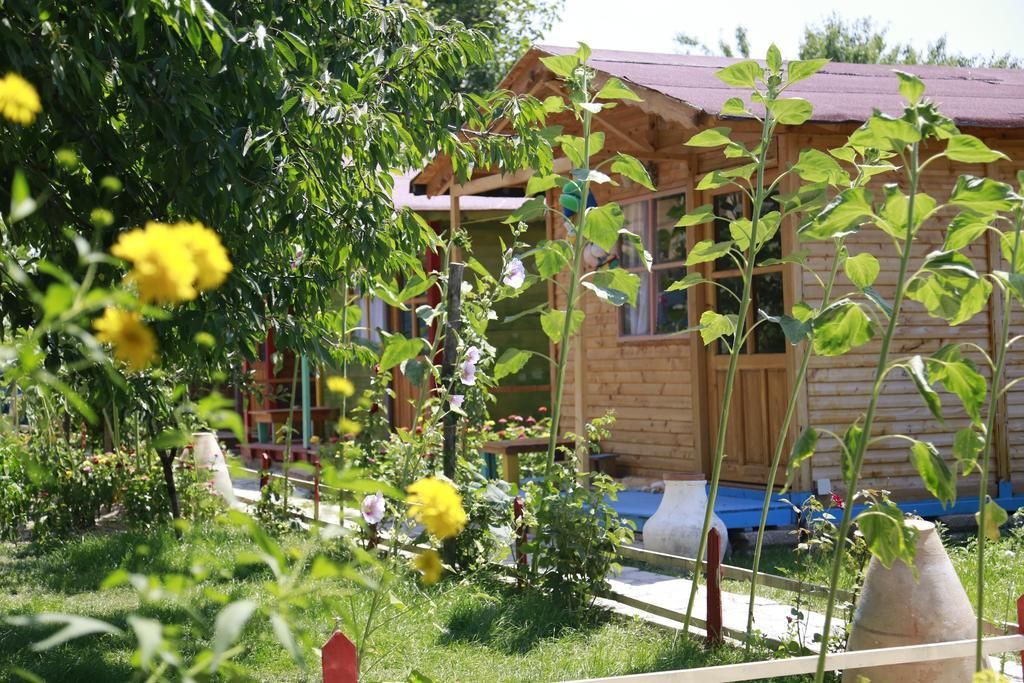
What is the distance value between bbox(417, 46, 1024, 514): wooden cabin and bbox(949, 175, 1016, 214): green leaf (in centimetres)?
483

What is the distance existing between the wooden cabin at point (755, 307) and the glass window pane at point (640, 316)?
19 mm

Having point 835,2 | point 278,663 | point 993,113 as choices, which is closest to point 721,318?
point 278,663

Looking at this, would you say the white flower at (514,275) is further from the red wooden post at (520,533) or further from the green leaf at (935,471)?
the green leaf at (935,471)

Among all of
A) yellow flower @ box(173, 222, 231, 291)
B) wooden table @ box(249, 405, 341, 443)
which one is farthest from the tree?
yellow flower @ box(173, 222, 231, 291)

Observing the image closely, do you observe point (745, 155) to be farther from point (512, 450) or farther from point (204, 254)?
point (512, 450)

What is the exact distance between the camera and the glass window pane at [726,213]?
30.2ft

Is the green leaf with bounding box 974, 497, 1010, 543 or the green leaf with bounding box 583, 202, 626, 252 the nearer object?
the green leaf with bounding box 974, 497, 1010, 543

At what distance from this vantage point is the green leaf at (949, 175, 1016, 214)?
2584 mm

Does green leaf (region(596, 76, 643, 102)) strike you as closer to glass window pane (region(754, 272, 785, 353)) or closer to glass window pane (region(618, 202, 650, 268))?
glass window pane (region(754, 272, 785, 353))

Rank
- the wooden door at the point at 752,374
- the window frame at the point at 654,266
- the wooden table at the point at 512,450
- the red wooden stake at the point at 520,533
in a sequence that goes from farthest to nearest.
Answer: the window frame at the point at 654,266 → the wooden table at the point at 512,450 → the wooden door at the point at 752,374 → the red wooden stake at the point at 520,533

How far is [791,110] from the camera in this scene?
12.9ft

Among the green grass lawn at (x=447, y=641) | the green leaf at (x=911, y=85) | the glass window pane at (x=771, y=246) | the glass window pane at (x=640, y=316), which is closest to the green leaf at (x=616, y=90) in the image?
the green grass lawn at (x=447, y=641)

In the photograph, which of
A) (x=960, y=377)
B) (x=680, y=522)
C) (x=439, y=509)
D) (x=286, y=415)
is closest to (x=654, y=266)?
(x=680, y=522)

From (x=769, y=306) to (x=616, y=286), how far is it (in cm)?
450
